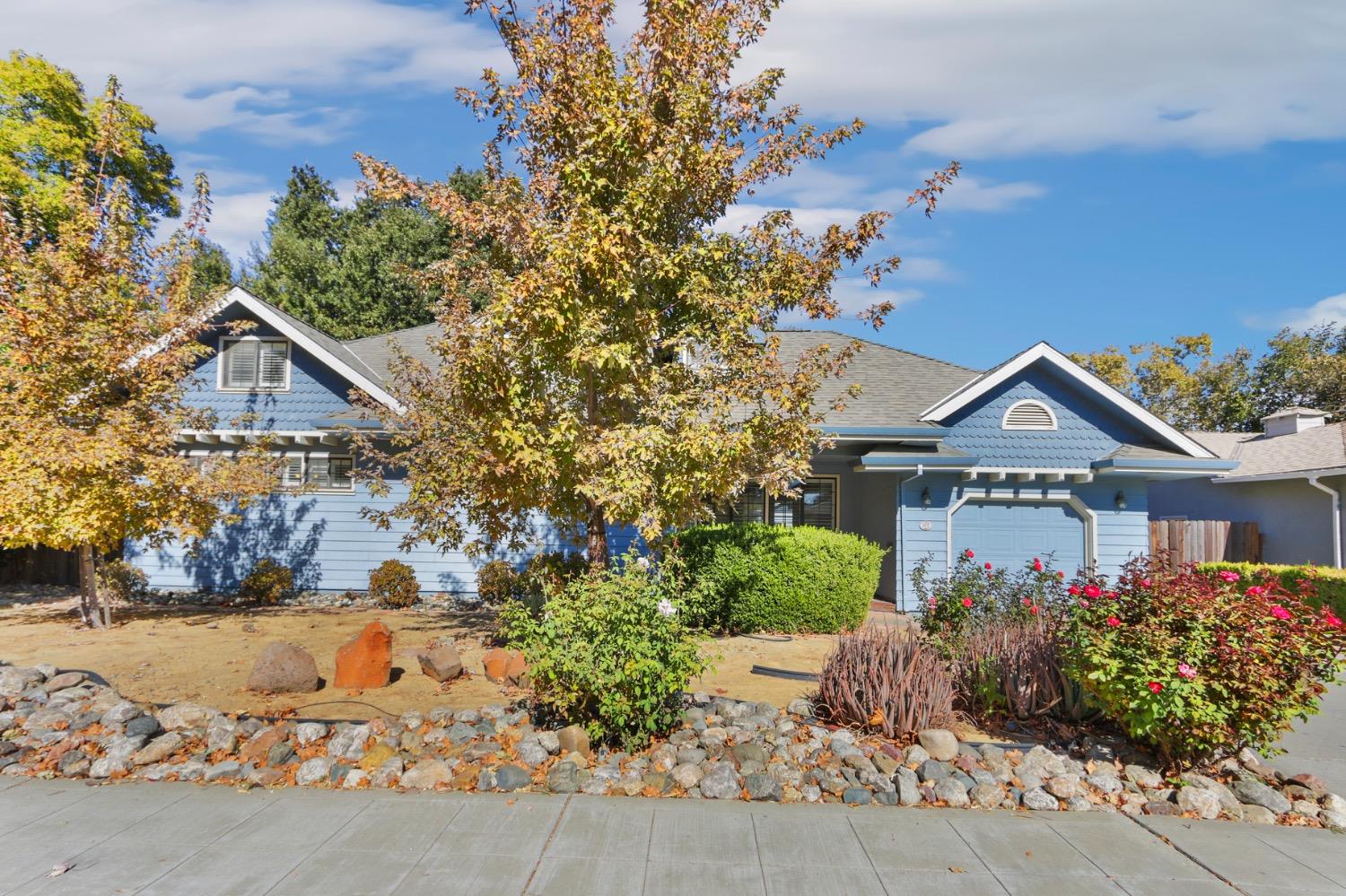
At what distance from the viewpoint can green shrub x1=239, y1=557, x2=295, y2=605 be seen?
14.0 metres

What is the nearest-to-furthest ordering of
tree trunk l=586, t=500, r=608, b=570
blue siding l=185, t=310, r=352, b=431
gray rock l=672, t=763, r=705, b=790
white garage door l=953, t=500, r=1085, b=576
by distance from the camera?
gray rock l=672, t=763, r=705, b=790, tree trunk l=586, t=500, r=608, b=570, white garage door l=953, t=500, r=1085, b=576, blue siding l=185, t=310, r=352, b=431

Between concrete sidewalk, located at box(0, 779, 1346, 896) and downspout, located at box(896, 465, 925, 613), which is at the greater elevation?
downspout, located at box(896, 465, 925, 613)

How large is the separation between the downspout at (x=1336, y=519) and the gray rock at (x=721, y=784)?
16.7 meters

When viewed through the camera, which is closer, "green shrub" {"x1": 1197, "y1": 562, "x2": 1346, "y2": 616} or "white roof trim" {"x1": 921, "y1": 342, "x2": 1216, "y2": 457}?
"green shrub" {"x1": 1197, "y1": 562, "x2": 1346, "y2": 616}

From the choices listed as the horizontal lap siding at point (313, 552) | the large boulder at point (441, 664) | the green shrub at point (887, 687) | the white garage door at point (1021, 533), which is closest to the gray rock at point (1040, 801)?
the green shrub at point (887, 687)

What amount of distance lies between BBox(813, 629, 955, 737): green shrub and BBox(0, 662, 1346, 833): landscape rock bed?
231 millimetres

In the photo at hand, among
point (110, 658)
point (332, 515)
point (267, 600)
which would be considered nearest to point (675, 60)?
point (110, 658)

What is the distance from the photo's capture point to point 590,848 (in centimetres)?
437

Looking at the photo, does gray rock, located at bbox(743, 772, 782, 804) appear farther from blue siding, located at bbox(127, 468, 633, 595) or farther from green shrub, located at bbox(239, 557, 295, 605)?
green shrub, located at bbox(239, 557, 295, 605)

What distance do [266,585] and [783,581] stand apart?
9134mm

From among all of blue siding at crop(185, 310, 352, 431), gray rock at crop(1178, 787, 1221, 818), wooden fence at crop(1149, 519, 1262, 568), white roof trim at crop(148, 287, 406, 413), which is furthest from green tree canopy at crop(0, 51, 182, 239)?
wooden fence at crop(1149, 519, 1262, 568)

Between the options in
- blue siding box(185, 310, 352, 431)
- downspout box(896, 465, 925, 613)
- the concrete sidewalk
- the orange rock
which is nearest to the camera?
the concrete sidewalk

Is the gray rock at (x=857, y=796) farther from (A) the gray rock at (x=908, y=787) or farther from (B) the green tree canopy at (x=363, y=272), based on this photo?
(B) the green tree canopy at (x=363, y=272)

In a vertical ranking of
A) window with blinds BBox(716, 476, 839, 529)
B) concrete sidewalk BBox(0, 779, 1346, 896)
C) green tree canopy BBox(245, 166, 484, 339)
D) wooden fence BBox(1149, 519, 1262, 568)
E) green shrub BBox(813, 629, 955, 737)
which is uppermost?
green tree canopy BBox(245, 166, 484, 339)
